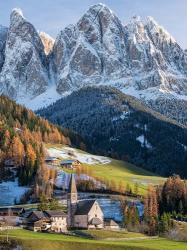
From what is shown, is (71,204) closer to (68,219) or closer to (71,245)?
(68,219)

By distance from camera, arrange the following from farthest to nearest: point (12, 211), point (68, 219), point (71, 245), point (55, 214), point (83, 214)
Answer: point (12, 211), point (68, 219), point (83, 214), point (55, 214), point (71, 245)

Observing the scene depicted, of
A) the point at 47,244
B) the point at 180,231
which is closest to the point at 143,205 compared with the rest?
the point at 180,231

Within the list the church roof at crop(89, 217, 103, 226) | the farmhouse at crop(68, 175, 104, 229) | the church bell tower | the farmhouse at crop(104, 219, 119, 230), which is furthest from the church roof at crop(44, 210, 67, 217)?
the farmhouse at crop(104, 219, 119, 230)

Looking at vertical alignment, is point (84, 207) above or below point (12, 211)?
above

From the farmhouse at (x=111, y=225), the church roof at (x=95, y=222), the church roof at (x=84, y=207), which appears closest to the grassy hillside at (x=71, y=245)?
the church roof at (x=95, y=222)

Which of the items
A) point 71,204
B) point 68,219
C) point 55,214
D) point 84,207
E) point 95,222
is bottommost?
point 95,222

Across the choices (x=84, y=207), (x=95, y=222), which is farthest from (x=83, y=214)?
(x=95, y=222)

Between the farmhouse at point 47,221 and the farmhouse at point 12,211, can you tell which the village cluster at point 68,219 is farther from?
the farmhouse at point 12,211

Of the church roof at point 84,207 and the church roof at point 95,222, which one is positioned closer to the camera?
the church roof at point 95,222

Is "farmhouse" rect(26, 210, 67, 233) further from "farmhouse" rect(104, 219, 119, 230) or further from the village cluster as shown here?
"farmhouse" rect(104, 219, 119, 230)
